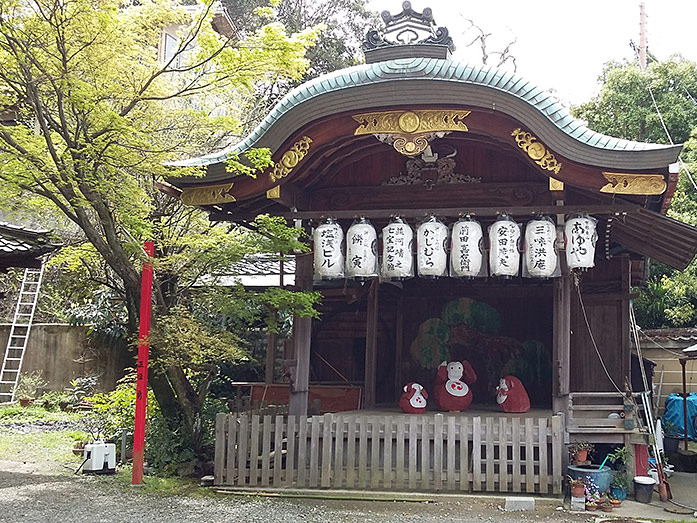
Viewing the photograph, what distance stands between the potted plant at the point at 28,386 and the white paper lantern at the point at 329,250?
10716 millimetres

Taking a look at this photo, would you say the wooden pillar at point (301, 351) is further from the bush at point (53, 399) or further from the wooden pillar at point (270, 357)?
the bush at point (53, 399)

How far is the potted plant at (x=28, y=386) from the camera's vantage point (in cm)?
1673

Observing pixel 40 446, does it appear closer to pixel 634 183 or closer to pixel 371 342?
pixel 371 342

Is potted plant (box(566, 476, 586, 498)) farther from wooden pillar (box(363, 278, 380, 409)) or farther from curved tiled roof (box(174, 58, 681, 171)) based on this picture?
wooden pillar (box(363, 278, 380, 409))

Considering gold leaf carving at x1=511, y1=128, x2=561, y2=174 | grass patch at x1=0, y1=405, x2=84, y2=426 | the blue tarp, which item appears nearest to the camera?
gold leaf carving at x1=511, y1=128, x2=561, y2=174

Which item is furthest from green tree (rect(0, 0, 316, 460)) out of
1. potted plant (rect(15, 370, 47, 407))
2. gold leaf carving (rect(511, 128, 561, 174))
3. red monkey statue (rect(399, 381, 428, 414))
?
potted plant (rect(15, 370, 47, 407))

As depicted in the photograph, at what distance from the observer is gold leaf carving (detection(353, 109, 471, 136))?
8680 millimetres

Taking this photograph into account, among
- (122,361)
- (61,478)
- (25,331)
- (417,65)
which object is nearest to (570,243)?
(417,65)

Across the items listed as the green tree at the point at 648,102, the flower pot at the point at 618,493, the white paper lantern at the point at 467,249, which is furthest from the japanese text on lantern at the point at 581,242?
the green tree at the point at 648,102

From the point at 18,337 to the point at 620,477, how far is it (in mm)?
15196

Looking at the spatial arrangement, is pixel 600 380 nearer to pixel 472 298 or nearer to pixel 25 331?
pixel 472 298

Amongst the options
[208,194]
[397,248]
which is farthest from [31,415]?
[397,248]

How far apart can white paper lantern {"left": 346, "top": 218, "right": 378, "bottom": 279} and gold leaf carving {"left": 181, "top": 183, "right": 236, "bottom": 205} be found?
1774 mm

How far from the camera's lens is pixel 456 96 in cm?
839
